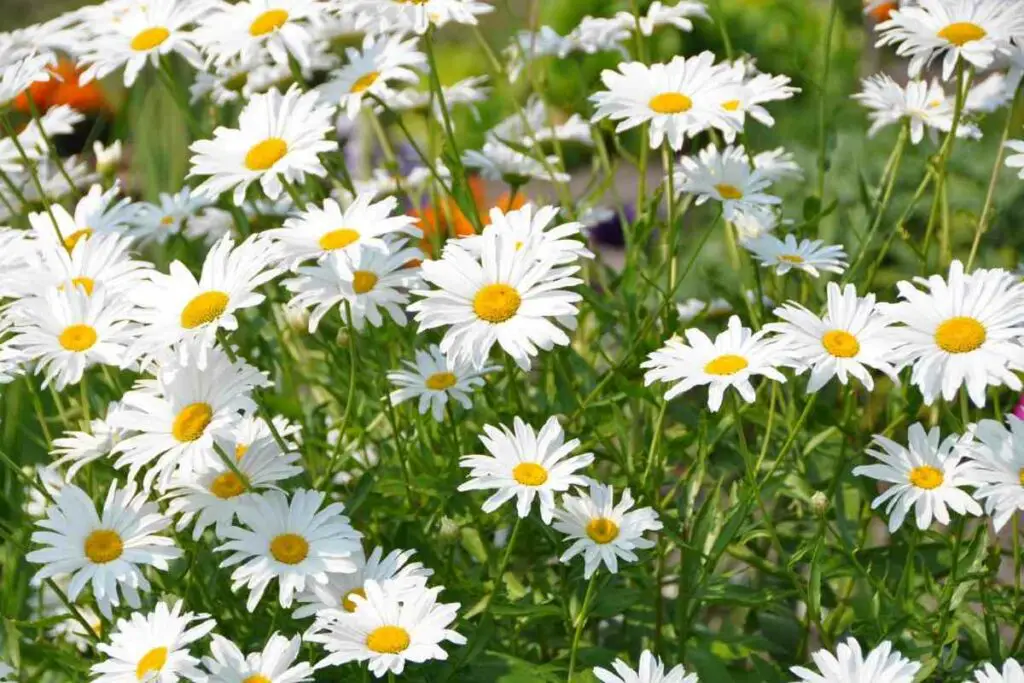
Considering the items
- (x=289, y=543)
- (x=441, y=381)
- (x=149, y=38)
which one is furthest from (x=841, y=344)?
(x=149, y=38)

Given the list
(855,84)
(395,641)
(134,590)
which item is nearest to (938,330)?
(395,641)

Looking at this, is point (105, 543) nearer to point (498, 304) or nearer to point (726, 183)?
point (498, 304)

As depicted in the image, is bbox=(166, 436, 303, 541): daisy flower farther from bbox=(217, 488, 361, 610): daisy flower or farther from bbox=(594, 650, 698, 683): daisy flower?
bbox=(594, 650, 698, 683): daisy flower

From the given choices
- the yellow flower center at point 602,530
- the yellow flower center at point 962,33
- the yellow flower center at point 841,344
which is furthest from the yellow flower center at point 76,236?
the yellow flower center at point 962,33

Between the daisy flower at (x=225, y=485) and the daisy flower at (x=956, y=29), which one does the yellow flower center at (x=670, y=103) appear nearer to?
the daisy flower at (x=956, y=29)

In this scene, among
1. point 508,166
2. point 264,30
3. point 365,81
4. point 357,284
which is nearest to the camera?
point 357,284
